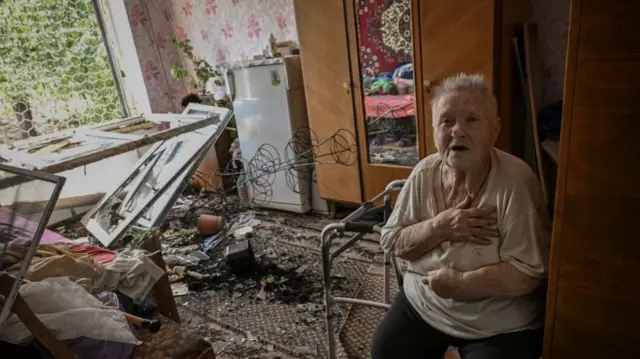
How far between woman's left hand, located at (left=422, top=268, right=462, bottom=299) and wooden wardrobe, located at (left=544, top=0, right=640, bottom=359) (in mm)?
220

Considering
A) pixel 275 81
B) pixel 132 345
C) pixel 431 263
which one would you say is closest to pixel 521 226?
pixel 431 263

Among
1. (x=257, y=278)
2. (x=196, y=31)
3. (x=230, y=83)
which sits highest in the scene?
(x=196, y=31)

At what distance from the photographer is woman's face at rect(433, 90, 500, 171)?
1.11 m

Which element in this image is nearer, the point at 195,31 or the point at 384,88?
the point at 384,88

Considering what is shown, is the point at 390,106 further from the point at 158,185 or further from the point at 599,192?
the point at 599,192

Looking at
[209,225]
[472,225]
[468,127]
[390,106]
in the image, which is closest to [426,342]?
[472,225]

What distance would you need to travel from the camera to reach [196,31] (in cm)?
399

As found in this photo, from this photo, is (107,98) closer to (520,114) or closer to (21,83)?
(21,83)

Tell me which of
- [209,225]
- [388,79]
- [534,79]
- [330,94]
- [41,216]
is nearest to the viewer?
[41,216]

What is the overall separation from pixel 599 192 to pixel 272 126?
2.60 meters

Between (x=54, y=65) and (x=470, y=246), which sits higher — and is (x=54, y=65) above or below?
above

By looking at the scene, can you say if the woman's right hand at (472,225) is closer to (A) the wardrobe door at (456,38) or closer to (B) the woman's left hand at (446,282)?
(B) the woman's left hand at (446,282)

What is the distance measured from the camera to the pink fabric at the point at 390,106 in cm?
250

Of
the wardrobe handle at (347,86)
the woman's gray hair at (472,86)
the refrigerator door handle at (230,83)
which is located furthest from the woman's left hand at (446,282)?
the refrigerator door handle at (230,83)
